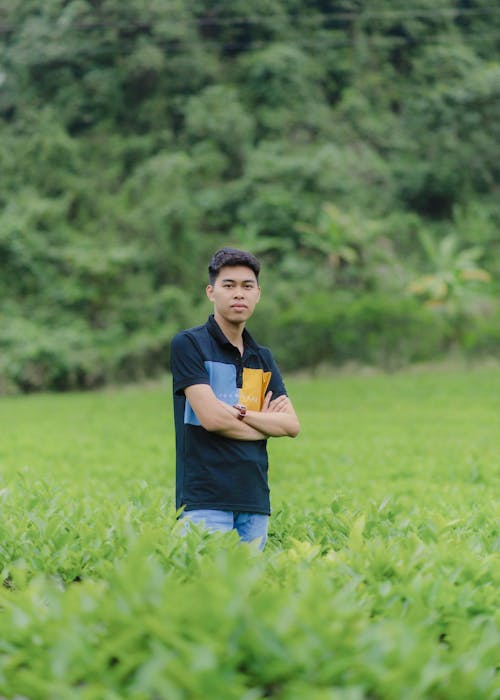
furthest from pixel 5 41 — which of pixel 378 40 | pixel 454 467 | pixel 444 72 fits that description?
pixel 454 467

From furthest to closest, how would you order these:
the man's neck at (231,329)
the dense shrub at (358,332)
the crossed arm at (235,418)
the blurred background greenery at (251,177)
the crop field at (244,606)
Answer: the blurred background greenery at (251,177) < the dense shrub at (358,332) < the man's neck at (231,329) < the crossed arm at (235,418) < the crop field at (244,606)

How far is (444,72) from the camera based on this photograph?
118ft

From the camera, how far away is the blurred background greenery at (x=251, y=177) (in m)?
25.9

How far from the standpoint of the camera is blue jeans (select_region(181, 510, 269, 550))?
3.91 metres

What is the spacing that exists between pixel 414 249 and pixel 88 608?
32.2 m

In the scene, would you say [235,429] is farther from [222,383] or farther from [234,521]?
[234,521]

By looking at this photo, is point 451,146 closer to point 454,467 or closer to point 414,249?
point 414,249

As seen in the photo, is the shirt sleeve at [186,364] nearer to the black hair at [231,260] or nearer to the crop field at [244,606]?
the black hair at [231,260]

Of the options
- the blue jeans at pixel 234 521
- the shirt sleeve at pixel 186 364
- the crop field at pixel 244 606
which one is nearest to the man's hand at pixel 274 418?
the shirt sleeve at pixel 186 364

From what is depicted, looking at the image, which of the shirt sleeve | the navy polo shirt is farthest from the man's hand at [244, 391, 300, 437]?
the shirt sleeve

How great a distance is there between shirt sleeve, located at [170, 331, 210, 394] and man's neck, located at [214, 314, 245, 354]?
0.58ft

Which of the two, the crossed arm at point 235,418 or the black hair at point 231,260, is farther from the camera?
the black hair at point 231,260

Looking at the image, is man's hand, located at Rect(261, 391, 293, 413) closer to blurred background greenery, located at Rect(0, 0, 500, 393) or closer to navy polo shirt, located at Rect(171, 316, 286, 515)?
navy polo shirt, located at Rect(171, 316, 286, 515)

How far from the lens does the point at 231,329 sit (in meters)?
4.09
